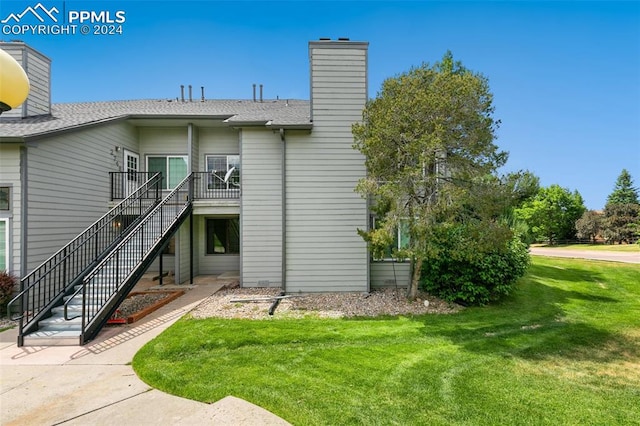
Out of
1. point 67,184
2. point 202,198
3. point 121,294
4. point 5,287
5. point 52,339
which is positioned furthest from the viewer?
point 202,198

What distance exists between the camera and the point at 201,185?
414 inches

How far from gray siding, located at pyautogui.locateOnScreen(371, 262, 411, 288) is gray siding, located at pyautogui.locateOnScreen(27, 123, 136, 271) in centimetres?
859

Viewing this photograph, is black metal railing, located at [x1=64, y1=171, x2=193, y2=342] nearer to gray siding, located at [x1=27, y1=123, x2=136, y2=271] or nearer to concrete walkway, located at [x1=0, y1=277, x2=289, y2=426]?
concrete walkway, located at [x1=0, y1=277, x2=289, y2=426]

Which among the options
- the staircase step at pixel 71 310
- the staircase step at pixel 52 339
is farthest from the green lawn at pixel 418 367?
the staircase step at pixel 71 310

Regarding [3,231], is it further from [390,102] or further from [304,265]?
[390,102]

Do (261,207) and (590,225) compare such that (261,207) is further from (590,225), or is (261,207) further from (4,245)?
(590,225)

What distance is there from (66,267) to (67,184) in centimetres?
225

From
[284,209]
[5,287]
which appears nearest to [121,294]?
[5,287]

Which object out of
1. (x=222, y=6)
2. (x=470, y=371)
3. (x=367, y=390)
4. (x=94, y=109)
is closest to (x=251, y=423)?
(x=367, y=390)

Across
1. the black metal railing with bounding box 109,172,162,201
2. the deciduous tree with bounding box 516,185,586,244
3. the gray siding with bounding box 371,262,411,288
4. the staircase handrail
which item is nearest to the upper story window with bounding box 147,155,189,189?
the staircase handrail

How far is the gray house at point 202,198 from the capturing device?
666 cm

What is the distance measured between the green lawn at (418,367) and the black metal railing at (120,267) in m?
1.43

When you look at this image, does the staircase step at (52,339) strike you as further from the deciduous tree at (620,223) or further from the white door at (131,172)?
the deciduous tree at (620,223)

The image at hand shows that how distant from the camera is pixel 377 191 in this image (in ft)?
20.8
